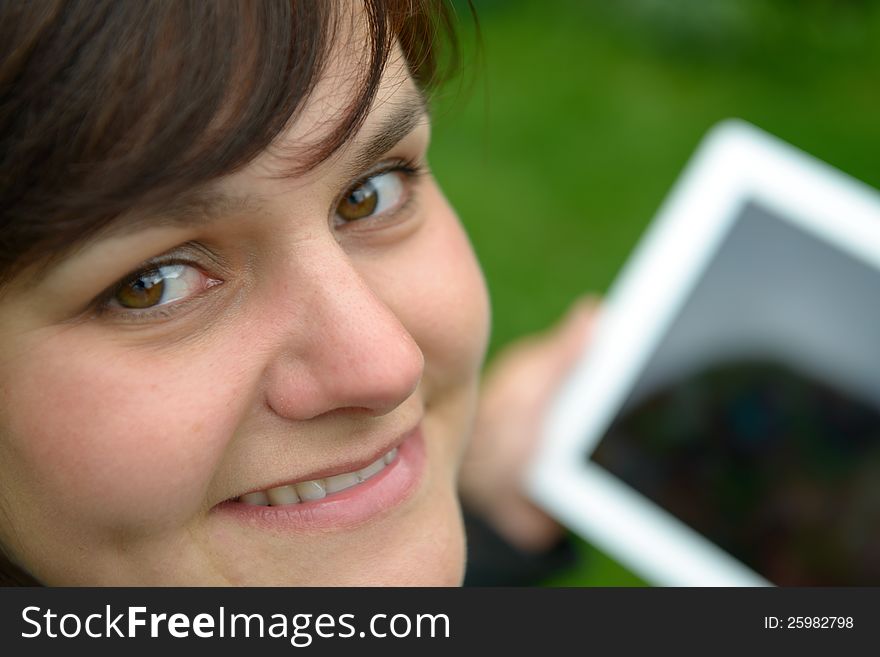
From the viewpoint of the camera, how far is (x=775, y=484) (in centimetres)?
199

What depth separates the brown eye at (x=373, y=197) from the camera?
1.24 meters

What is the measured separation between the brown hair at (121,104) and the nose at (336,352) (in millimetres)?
175

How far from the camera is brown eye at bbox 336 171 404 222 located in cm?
124

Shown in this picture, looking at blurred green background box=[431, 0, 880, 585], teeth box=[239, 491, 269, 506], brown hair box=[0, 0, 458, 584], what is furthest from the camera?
blurred green background box=[431, 0, 880, 585]

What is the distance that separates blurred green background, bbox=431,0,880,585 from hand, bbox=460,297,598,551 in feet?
3.60

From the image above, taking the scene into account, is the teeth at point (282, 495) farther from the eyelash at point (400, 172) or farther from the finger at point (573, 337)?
the finger at point (573, 337)

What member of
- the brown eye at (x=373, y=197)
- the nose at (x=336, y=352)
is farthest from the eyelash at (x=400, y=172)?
the nose at (x=336, y=352)

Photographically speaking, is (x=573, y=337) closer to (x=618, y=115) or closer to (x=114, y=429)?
(x=114, y=429)

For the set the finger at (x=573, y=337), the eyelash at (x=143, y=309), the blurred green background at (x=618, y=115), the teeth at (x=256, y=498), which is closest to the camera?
the eyelash at (x=143, y=309)

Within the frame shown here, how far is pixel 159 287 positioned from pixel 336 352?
7.8 inches

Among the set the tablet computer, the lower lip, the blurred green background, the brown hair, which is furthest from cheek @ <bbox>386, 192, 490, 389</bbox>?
the blurred green background

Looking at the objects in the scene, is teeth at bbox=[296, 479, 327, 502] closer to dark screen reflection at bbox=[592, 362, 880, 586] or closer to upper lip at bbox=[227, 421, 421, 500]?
upper lip at bbox=[227, 421, 421, 500]

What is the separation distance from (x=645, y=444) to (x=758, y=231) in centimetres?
48

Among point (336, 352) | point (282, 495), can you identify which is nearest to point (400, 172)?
point (336, 352)
